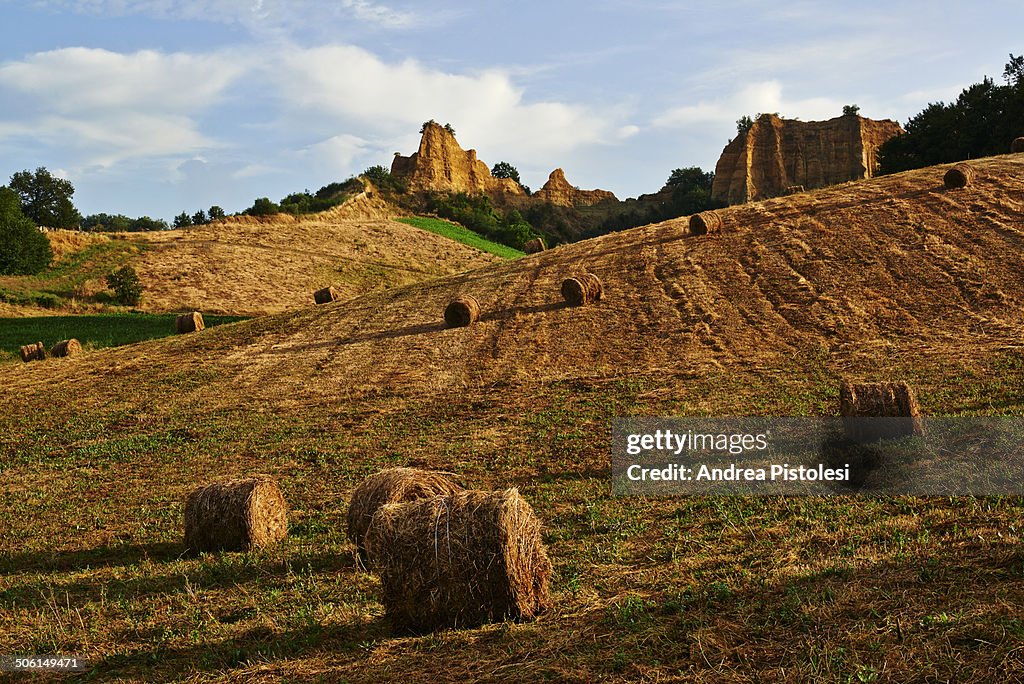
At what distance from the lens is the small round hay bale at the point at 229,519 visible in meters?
12.3

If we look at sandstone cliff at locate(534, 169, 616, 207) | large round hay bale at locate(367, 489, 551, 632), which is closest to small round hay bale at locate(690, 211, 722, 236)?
large round hay bale at locate(367, 489, 551, 632)

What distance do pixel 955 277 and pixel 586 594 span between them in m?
24.3

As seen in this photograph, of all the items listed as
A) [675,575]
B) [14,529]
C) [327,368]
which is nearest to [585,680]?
[675,575]

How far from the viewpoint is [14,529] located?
14188mm

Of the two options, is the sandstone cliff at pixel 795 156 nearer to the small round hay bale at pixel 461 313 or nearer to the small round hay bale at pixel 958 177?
the small round hay bale at pixel 958 177

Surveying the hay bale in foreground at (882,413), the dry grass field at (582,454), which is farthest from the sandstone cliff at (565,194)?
the hay bale in foreground at (882,413)

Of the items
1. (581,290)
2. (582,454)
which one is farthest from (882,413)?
(581,290)

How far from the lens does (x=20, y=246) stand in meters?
50.5

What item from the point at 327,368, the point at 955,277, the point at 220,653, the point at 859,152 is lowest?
the point at 220,653

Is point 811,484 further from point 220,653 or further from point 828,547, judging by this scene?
point 220,653

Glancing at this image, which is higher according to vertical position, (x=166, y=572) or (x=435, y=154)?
(x=435, y=154)

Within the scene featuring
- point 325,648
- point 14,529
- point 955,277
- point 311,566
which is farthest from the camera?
point 955,277

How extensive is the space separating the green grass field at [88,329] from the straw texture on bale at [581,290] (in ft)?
71.5

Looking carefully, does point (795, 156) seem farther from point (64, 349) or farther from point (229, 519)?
point (229, 519)
